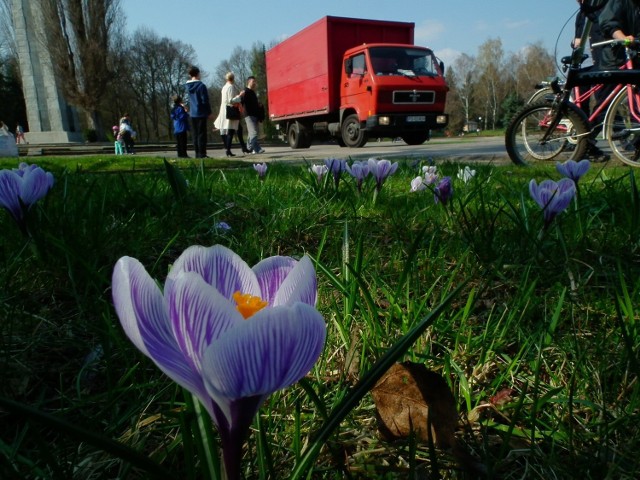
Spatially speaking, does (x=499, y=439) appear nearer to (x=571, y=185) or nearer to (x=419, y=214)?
(x=571, y=185)

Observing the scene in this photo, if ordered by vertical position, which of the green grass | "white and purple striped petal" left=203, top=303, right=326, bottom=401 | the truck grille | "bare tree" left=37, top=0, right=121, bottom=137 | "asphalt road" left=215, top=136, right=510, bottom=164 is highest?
"bare tree" left=37, top=0, right=121, bottom=137

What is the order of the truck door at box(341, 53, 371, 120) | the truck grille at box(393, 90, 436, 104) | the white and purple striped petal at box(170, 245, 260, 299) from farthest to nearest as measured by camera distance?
1. the truck door at box(341, 53, 371, 120)
2. the truck grille at box(393, 90, 436, 104)
3. the white and purple striped petal at box(170, 245, 260, 299)

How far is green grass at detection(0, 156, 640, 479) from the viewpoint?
695 millimetres

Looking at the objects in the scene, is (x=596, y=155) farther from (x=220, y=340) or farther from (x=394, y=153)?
(x=220, y=340)

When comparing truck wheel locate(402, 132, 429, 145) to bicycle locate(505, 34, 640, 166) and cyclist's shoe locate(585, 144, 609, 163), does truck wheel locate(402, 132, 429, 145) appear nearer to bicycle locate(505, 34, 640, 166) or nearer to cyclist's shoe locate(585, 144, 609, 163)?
bicycle locate(505, 34, 640, 166)


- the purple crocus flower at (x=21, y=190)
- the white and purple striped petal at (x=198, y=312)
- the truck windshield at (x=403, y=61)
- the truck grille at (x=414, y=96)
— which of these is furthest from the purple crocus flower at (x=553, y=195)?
the truck windshield at (x=403, y=61)

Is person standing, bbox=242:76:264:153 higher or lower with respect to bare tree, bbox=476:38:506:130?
lower

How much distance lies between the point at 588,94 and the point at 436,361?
6.09 metres

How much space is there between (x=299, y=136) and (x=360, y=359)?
16.9 metres

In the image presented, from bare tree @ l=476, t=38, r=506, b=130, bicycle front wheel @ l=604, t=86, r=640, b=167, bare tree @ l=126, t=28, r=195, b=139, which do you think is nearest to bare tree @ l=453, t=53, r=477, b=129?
bare tree @ l=476, t=38, r=506, b=130

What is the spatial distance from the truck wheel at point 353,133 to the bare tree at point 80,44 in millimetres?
26712

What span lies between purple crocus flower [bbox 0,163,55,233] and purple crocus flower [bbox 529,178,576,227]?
1.37 m

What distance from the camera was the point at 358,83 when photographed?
521 inches

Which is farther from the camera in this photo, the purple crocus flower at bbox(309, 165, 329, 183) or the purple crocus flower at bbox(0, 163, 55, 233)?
the purple crocus flower at bbox(309, 165, 329, 183)
